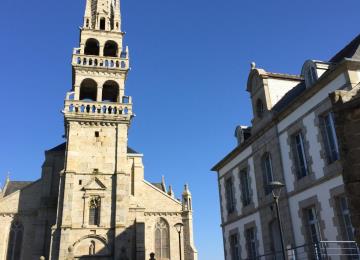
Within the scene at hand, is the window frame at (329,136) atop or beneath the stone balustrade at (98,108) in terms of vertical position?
beneath

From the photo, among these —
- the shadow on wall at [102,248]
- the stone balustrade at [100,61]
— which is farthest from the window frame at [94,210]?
the stone balustrade at [100,61]

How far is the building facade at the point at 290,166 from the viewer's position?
12.3 m

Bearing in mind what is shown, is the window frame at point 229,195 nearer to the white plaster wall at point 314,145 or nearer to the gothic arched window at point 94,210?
the white plaster wall at point 314,145

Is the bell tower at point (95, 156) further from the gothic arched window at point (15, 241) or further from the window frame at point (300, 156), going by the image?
the window frame at point (300, 156)

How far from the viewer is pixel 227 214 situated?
2022 centimetres

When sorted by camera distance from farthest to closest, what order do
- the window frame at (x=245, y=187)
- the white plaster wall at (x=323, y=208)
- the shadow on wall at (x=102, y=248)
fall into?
the shadow on wall at (x=102, y=248) < the window frame at (x=245, y=187) < the white plaster wall at (x=323, y=208)

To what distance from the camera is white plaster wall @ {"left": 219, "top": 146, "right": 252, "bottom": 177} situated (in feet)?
60.6

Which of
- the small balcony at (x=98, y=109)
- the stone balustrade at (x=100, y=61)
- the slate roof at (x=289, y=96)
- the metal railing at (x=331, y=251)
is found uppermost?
the stone balustrade at (x=100, y=61)

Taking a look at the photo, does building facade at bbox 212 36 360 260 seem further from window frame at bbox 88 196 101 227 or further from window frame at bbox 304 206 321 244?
window frame at bbox 88 196 101 227

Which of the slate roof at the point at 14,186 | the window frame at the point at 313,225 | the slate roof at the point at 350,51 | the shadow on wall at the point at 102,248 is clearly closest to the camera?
the window frame at the point at 313,225

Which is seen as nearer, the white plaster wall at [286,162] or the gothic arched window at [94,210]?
the white plaster wall at [286,162]

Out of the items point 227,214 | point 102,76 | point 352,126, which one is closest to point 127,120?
point 102,76

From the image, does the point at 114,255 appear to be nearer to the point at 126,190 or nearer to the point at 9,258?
the point at 126,190

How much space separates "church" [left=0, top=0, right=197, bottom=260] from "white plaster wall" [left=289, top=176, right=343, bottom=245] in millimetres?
10973
